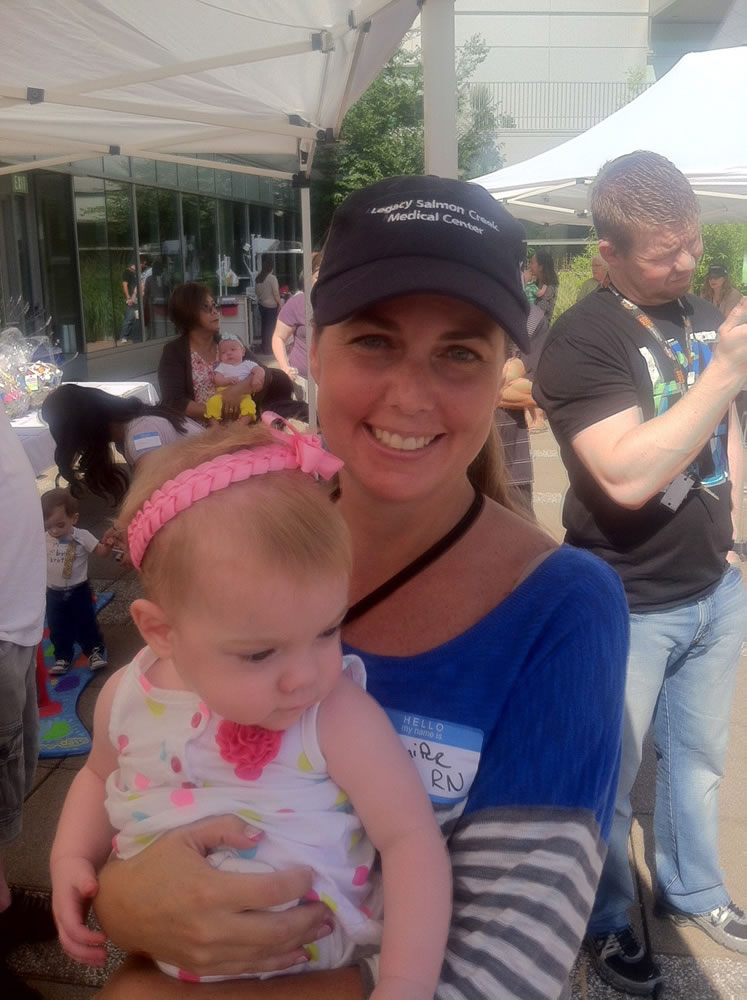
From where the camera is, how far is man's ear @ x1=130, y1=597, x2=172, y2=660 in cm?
133

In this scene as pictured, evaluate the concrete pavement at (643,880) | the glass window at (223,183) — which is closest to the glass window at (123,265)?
the glass window at (223,183)

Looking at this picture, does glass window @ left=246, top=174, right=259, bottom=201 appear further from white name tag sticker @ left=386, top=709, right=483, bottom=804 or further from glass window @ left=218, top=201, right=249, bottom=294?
white name tag sticker @ left=386, top=709, right=483, bottom=804

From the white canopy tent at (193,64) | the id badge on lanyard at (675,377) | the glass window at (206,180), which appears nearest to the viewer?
the id badge on lanyard at (675,377)

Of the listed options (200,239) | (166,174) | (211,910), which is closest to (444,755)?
(211,910)

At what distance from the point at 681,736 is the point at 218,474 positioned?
7.10 ft

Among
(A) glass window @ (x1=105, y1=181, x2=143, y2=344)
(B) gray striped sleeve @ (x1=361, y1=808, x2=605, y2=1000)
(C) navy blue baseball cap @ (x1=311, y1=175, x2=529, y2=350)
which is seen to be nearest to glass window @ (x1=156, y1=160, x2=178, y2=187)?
(A) glass window @ (x1=105, y1=181, x2=143, y2=344)

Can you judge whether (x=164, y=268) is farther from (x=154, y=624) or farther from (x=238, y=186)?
(x=154, y=624)

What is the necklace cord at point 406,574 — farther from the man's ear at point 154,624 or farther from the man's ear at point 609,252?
the man's ear at point 609,252

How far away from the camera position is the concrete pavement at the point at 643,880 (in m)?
3.03

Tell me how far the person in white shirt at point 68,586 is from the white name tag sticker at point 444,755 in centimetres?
403

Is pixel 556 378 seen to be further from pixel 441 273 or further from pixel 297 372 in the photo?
pixel 297 372

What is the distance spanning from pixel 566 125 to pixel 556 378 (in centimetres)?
3790

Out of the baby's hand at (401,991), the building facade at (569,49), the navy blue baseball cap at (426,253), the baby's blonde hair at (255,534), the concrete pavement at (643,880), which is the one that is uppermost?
the building facade at (569,49)

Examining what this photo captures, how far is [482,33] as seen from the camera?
37312 millimetres
